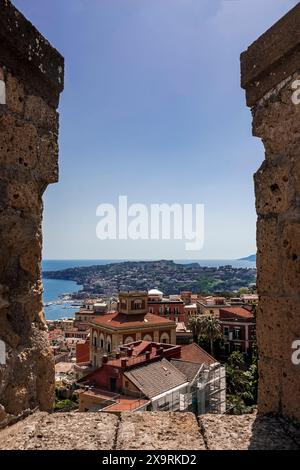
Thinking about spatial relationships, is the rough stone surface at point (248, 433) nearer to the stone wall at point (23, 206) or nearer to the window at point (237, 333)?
the stone wall at point (23, 206)

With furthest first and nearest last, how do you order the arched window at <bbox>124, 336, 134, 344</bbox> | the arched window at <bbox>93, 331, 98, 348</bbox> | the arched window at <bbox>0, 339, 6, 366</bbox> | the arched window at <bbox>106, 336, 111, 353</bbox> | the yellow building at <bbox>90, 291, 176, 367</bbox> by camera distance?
the arched window at <bbox>93, 331, 98, 348</bbox>, the arched window at <bbox>106, 336, 111, 353</bbox>, the arched window at <bbox>124, 336, 134, 344</bbox>, the yellow building at <bbox>90, 291, 176, 367</bbox>, the arched window at <bbox>0, 339, 6, 366</bbox>

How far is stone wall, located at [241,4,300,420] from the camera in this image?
2119 mm

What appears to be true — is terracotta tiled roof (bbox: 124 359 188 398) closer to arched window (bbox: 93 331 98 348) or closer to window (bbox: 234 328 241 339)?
arched window (bbox: 93 331 98 348)

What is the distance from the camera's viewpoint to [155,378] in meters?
21.1

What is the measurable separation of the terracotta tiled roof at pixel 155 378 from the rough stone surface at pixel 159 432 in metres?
17.6

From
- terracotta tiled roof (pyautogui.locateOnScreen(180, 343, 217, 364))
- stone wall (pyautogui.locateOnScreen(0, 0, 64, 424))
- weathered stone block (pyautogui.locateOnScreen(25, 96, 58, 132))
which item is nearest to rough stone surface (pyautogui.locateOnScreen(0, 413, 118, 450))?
stone wall (pyautogui.locateOnScreen(0, 0, 64, 424))

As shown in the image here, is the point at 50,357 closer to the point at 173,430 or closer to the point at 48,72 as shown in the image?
the point at 173,430

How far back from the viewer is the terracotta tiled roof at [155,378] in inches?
773

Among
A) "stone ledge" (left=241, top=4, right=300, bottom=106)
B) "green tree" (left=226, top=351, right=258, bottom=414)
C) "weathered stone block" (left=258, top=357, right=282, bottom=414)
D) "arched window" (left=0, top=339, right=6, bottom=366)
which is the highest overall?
"stone ledge" (left=241, top=4, right=300, bottom=106)

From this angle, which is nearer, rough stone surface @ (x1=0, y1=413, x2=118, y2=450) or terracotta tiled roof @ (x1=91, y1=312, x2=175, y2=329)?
rough stone surface @ (x1=0, y1=413, x2=118, y2=450)

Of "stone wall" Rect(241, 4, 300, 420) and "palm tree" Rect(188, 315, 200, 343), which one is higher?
"stone wall" Rect(241, 4, 300, 420)

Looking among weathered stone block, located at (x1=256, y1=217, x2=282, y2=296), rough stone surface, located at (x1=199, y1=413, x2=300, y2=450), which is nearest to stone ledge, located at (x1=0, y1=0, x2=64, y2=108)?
weathered stone block, located at (x1=256, y1=217, x2=282, y2=296)

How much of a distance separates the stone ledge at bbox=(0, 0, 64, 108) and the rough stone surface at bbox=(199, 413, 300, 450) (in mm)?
2183

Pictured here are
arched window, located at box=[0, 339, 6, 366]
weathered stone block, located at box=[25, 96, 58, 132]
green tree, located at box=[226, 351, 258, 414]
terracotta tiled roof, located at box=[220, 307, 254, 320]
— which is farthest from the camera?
terracotta tiled roof, located at box=[220, 307, 254, 320]
